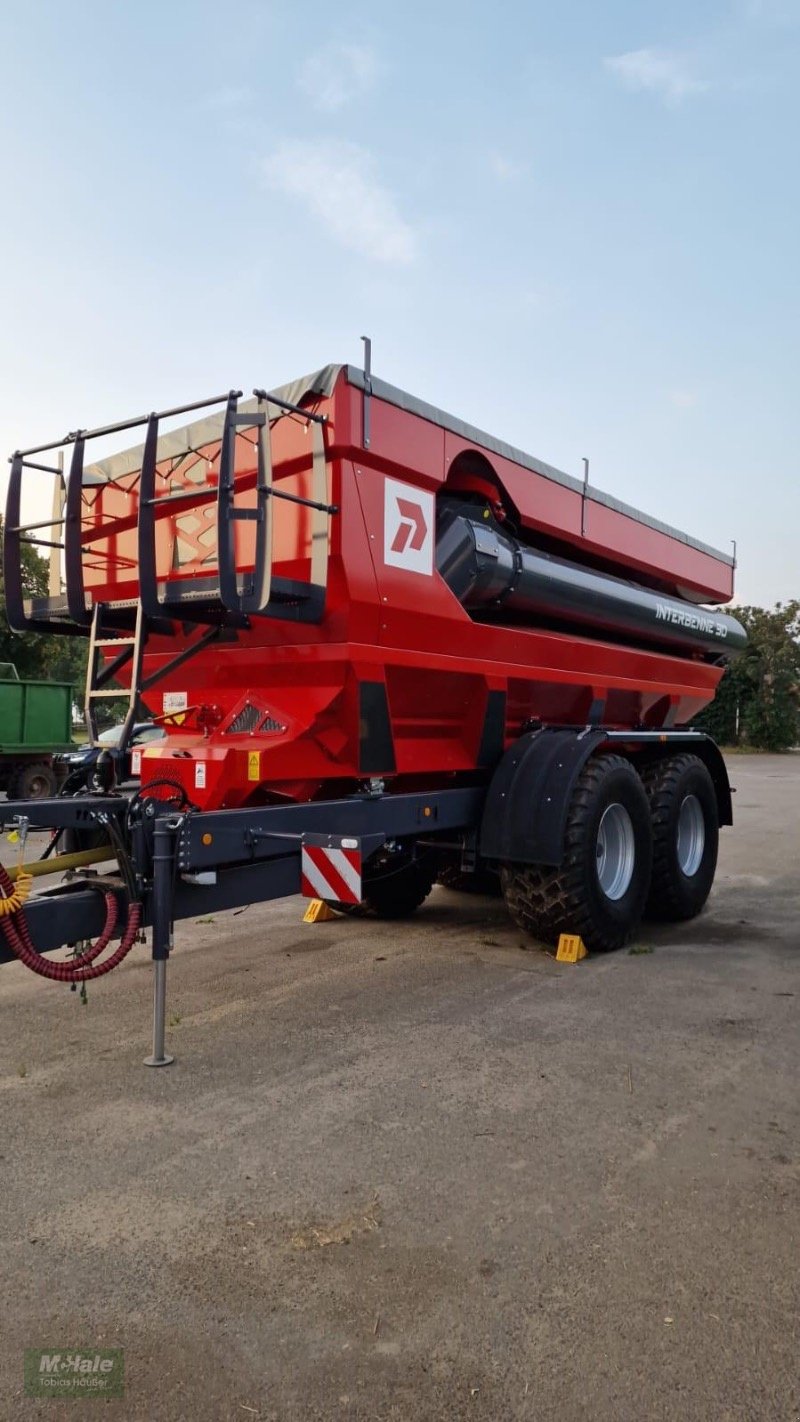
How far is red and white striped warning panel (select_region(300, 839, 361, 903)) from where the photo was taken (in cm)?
473

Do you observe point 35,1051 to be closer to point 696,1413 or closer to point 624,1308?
point 624,1308

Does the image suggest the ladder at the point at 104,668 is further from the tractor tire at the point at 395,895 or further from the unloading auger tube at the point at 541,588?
the tractor tire at the point at 395,895

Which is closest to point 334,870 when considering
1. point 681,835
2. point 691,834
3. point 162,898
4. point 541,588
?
point 162,898

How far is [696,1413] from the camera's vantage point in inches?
87.5

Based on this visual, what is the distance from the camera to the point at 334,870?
15.6 ft

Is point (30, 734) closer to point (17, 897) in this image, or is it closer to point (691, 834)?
point (691, 834)

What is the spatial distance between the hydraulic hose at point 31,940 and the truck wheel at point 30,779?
12624 mm

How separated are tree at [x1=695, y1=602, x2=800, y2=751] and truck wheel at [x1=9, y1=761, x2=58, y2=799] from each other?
28.8 m

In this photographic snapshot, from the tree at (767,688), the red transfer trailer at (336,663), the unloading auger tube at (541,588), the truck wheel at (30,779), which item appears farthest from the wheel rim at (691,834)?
the tree at (767,688)

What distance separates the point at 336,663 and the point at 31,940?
6.25 ft

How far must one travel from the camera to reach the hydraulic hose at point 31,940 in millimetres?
3666

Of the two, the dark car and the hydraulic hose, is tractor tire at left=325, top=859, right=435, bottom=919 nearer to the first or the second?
the dark car

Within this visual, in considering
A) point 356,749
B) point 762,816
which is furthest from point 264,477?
point 762,816

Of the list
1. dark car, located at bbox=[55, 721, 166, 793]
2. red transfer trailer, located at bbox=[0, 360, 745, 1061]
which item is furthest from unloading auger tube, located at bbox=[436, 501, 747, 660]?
dark car, located at bbox=[55, 721, 166, 793]
